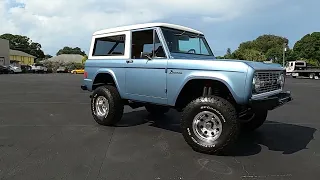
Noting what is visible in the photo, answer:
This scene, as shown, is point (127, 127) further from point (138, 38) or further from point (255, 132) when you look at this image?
point (255, 132)

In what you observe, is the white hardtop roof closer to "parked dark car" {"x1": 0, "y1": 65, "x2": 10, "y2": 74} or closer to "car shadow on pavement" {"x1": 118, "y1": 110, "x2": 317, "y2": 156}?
"car shadow on pavement" {"x1": 118, "y1": 110, "x2": 317, "y2": 156}

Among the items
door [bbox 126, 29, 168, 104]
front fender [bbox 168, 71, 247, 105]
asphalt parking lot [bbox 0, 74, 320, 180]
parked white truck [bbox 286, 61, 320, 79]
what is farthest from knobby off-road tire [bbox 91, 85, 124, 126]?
parked white truck [bbox 286, 61, 320, 79]

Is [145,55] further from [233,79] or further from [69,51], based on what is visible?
[69,51]

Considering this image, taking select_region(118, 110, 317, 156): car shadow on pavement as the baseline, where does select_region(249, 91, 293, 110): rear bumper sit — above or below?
above

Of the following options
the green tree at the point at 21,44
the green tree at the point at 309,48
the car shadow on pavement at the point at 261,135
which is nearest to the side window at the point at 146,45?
the car shadow on pavement at the point at 261,135

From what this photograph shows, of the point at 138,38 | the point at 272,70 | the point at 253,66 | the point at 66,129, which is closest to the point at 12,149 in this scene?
the point at 66,129

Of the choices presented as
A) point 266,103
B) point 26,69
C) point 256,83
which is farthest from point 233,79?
point 26,69

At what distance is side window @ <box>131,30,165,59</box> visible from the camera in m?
6.09

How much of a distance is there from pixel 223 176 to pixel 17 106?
8.09 metres

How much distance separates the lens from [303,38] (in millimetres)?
76250

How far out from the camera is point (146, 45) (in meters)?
6.42

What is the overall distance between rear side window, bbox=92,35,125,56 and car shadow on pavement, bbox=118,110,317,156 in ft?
5.63

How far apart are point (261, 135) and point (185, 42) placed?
2.49 meters

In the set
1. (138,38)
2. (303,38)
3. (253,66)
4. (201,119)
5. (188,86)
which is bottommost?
(201,119)
